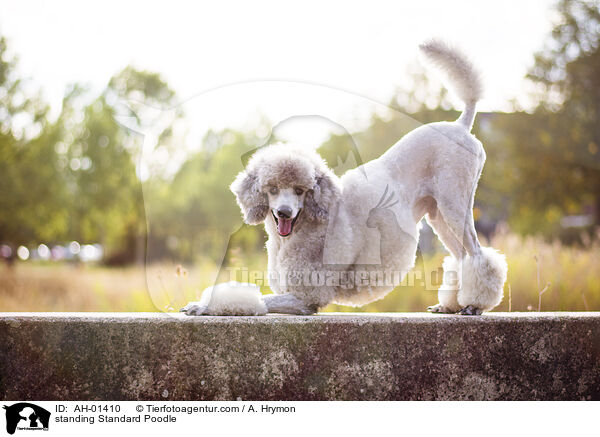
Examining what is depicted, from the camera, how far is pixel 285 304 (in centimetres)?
377

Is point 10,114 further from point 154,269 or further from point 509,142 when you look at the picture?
point 509,142

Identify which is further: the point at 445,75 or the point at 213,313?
the point at 445,75

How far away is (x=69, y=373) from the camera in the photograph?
3.50 m

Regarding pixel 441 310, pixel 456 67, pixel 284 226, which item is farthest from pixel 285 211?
pixel 456 67

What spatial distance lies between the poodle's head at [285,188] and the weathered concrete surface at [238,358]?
0.63 metres

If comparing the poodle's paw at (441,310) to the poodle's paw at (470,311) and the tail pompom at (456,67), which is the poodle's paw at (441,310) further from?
the tail pompom at (456,67)

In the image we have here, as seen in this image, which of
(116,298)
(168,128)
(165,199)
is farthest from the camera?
(116,298)

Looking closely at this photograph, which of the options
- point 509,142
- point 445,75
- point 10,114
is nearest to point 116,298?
point 10,114

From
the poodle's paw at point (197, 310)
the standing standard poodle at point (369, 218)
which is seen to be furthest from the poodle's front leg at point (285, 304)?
the poodle's paw at point (197, 310)

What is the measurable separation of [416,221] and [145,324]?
6.63 feet

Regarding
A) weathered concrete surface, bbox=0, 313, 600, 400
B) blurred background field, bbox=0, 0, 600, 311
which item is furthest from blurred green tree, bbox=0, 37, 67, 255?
weathered concrete surface, bbox=0, 313, 600, 400

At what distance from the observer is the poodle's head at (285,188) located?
3584 millimetres

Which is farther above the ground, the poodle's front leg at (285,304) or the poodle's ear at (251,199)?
the poodle's ear at (251,199)
